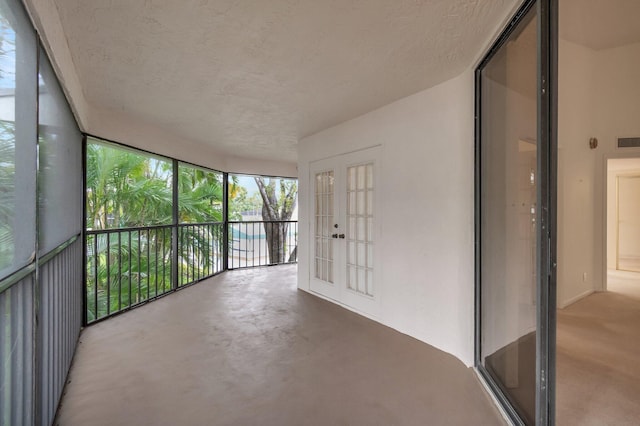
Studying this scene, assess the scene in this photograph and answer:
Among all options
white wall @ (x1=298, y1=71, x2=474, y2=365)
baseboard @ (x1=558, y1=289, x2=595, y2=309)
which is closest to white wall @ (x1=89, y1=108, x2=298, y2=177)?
white wall @ (x1=298, y1=71, x2=474, y2=365)

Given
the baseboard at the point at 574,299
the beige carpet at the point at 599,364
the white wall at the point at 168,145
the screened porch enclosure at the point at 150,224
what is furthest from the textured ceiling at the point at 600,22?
the screened porch enclosure at the point at 150,224

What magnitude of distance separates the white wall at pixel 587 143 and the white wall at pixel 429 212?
2065 millimetres

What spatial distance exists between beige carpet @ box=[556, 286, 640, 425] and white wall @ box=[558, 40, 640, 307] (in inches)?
14.9

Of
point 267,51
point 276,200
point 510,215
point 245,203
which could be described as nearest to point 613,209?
point 510,215

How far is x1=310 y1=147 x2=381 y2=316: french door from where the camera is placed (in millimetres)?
3195

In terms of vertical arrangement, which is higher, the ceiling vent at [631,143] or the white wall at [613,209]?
the ceiling vent at [631,143]

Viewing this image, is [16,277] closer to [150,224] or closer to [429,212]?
[429,212]

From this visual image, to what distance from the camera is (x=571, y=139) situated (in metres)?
3.55

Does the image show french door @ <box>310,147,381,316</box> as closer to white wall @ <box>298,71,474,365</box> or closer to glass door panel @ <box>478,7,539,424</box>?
white wall @ <box>298,71,474,365</box>

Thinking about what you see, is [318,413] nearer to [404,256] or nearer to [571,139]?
[404,256]

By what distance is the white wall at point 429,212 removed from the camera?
223cm

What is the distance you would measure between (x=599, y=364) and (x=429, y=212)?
1700 mm

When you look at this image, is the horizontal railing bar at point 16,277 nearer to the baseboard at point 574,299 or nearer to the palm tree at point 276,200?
the baseboard at point 574,299

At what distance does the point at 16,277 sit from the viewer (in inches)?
39.1
